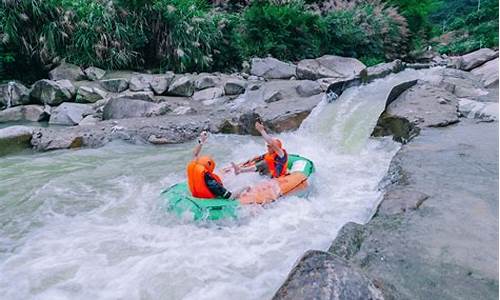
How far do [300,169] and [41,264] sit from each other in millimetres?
2961

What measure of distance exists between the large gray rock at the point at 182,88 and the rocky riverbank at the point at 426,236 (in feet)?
19.4

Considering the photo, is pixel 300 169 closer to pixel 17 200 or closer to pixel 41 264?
pixel 41 264

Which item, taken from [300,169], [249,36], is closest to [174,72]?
[249,36]

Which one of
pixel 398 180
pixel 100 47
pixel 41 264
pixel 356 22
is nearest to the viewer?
pixel 41 264

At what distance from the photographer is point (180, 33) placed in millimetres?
11695

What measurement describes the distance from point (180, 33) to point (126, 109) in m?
3.78

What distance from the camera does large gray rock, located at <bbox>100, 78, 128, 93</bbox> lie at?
10.5m

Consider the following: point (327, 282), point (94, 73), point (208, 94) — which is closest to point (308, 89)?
point (208, 94)

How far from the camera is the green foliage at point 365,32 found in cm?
1399

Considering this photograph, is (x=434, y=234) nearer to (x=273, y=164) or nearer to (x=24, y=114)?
(x=273, y=164)

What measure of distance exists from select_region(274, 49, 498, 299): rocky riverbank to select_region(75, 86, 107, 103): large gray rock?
7.39 metres

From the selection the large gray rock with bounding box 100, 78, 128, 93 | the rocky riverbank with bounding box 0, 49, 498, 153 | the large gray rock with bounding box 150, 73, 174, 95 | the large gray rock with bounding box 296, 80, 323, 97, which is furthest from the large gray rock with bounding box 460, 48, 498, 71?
the large gray rock with bounding box 100, 78, 128, 93

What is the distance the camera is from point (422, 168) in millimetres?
4734

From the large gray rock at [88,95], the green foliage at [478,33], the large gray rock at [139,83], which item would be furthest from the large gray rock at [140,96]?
the green foliage at [478,33]
